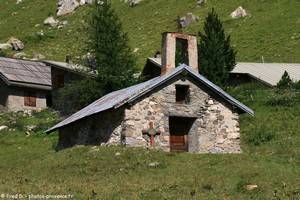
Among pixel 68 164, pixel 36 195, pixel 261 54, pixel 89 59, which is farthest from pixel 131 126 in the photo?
pixel 261 54

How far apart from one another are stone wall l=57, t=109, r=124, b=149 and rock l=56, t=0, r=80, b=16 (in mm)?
65231

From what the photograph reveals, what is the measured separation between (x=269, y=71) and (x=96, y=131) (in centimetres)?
2531

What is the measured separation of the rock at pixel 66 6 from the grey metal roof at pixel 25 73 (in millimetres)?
37734

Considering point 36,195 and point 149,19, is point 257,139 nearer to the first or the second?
point 36,195

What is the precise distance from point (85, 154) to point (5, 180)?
5841mm

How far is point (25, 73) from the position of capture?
193 ft

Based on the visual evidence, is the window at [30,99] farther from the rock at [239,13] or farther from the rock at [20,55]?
the rock at [239,13]

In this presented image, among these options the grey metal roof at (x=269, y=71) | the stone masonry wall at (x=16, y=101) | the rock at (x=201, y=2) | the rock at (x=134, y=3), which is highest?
the rock at (x=134, y=3)

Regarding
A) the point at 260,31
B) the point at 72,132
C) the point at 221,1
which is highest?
the point at 221,1

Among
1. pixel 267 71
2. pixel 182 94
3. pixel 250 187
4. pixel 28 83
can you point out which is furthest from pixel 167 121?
pixel 28 83

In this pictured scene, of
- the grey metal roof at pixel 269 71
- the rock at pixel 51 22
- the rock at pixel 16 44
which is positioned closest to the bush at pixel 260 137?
the grey metal roof at pixel 269 71

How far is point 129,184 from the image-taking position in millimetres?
21125

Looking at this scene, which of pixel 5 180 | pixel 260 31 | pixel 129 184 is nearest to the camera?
pixel 129 184

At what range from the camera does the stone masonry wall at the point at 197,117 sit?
103ft
